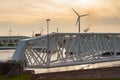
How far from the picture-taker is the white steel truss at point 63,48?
53644 mm

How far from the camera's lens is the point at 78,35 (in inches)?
2451

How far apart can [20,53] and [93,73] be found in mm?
11988

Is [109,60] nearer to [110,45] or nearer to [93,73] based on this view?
[110,45]

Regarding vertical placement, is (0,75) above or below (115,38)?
below

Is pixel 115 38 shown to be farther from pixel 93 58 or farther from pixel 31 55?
pixel 31 55

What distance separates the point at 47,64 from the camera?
55625mm

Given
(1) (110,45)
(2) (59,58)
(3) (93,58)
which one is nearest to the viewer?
(2) (59,58)

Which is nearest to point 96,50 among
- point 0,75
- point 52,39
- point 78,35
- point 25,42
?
point 78,35

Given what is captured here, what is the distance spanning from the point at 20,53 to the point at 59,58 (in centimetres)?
1182

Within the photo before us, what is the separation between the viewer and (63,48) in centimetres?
6462

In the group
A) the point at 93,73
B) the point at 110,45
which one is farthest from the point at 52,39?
the point at 110,45

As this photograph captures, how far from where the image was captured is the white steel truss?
5364 centimetres

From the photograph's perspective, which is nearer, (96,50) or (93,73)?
(93,73)

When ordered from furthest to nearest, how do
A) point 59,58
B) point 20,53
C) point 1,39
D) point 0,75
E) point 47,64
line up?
point 1,39 → point 59,58 → point 47,64 → point 20,53 → point 0,75
